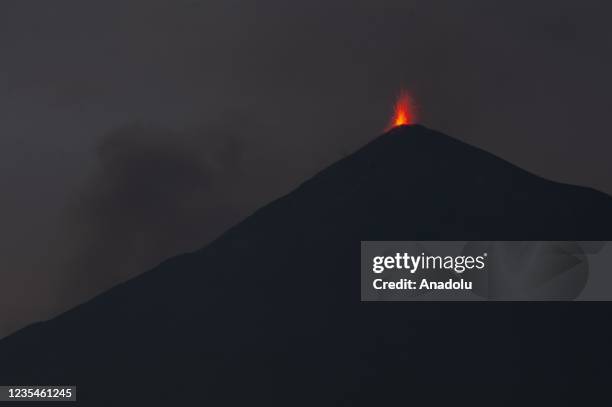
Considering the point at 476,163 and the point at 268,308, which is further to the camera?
the point at 476,163

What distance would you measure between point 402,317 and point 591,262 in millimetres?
20673

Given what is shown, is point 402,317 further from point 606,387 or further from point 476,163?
point 476,163

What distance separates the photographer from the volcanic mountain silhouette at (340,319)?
119 m

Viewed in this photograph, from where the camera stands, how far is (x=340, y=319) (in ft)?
428

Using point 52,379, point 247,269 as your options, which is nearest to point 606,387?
point 247,269

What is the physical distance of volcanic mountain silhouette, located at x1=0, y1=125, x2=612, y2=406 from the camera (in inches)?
4670

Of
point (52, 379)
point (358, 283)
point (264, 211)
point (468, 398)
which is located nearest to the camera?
point (468, 398)

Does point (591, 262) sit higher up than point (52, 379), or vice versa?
point (591, 262)

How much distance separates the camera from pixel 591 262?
12800cm

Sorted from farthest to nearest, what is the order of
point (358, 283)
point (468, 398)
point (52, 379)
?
point (358, 283)
point (52, 379)
point (468, 398)

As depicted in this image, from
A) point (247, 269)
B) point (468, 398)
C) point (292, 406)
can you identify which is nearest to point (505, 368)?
point (468, 398)

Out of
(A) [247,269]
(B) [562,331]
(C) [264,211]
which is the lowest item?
(B) [562,331]

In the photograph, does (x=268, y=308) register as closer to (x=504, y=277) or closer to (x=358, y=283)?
(x=358, y=283)

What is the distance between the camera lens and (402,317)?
130500 millimetres
